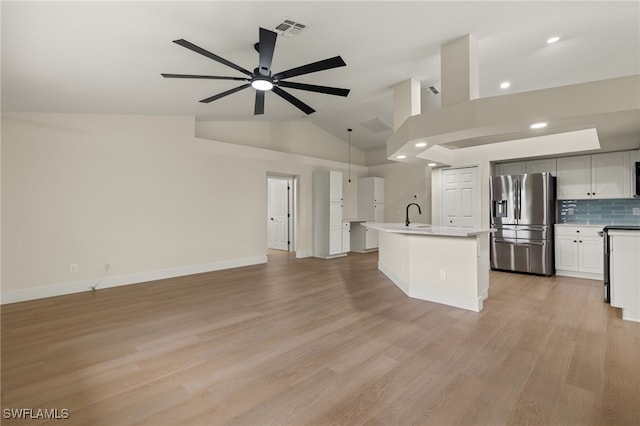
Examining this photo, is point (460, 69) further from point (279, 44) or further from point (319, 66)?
point (279, 44)

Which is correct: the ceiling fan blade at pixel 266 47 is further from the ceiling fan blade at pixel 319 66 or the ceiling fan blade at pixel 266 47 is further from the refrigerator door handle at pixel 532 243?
the refrigerator door handle at pixel 532 243

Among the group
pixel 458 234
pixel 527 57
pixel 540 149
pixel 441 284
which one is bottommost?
pixel 441 284

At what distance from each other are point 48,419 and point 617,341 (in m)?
4.33

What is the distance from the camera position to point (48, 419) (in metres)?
1.69

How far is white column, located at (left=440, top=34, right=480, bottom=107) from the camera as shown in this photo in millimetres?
3295

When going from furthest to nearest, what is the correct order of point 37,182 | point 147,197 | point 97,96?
point 147,197 → point 37,182 → point 97,96

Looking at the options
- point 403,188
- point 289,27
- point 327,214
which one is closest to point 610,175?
point 403,188

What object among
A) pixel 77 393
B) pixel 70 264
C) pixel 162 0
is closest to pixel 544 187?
pixel 162 0

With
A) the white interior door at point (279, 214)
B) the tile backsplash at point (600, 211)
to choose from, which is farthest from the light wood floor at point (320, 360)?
the white interior door at point (279, 214)

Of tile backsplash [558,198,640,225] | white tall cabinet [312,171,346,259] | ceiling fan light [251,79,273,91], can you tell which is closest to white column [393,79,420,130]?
ceiling fan light [251,79,273,91]

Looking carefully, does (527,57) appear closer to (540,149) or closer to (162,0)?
(540,149)

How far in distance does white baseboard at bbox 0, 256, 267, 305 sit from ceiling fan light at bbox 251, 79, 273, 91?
3.80 metres

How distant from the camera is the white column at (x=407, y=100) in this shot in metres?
4.41

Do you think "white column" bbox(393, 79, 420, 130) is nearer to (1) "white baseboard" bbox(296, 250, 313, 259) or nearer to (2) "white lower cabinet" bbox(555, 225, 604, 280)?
(2) "white lower cabinet" bbox(555, 225, 604, 280)
